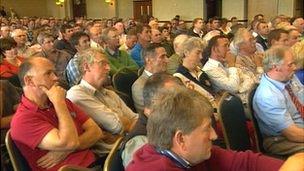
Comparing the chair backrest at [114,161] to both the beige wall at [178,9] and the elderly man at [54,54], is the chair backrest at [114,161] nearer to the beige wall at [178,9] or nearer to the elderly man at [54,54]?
the elderly man at [54,54]

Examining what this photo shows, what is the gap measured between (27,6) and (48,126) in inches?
978

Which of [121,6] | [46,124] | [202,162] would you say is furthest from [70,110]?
[121,6]

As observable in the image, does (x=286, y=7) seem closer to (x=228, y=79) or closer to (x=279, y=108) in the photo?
(x=228, y=79)

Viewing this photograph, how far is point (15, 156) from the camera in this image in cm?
219

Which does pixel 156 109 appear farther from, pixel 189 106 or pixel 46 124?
pixel 46 124

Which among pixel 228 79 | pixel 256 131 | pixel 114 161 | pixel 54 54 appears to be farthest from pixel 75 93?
pixel 54 54

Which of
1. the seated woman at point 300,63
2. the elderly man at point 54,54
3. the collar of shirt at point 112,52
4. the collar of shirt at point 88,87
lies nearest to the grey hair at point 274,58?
the seated woman at point 300,63

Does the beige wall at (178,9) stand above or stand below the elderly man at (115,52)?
above

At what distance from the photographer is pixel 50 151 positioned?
2.31 metres

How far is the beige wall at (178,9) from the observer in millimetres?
16312

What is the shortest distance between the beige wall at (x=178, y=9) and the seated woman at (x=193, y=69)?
1248cm

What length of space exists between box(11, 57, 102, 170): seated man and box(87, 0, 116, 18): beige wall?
18.5 metres

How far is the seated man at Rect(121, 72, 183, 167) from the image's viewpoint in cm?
189

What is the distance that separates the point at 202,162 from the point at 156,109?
29 cm
